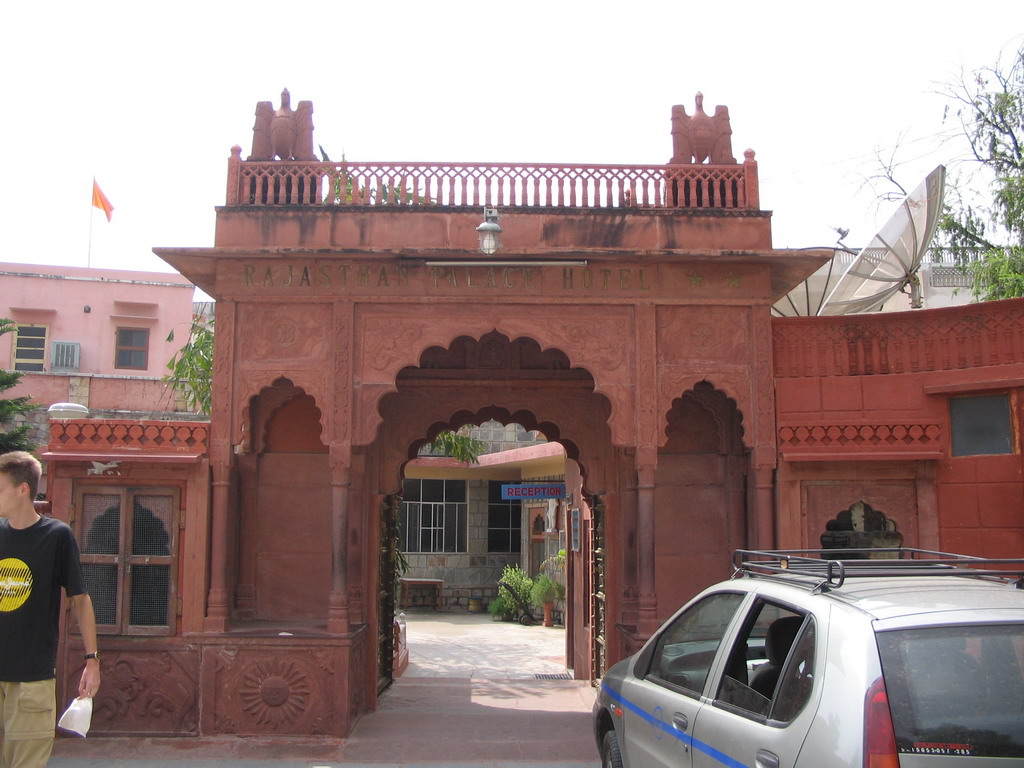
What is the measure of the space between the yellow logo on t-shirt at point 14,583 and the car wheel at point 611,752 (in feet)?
10.0

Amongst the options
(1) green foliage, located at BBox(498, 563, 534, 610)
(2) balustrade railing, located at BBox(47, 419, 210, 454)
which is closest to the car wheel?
(2) balustrade railing, located at BBox(47, 419, 210, 454)

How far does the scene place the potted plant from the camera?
838 inches

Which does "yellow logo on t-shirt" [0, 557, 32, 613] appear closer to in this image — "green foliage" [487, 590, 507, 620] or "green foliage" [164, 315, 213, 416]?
"green foliage" [164, 315, 213, 416]

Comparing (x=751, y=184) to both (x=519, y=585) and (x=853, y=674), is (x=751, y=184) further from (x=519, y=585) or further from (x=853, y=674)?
(x=519, y=585)

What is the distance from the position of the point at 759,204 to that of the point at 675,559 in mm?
3809

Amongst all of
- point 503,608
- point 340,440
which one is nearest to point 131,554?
point 340,440

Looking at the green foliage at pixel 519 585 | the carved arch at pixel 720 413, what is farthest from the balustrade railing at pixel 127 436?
the green foliage at pixel 519 585

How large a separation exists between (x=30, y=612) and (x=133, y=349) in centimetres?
2400

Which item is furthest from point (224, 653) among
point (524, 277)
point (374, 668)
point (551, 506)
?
point (551, 506)

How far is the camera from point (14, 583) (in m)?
4.32

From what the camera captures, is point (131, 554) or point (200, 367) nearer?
point (131, 554)

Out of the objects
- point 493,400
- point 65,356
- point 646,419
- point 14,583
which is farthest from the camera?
point 65,356

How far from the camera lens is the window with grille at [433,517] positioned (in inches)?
1012

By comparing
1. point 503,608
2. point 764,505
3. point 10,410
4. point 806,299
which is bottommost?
point 503,608
